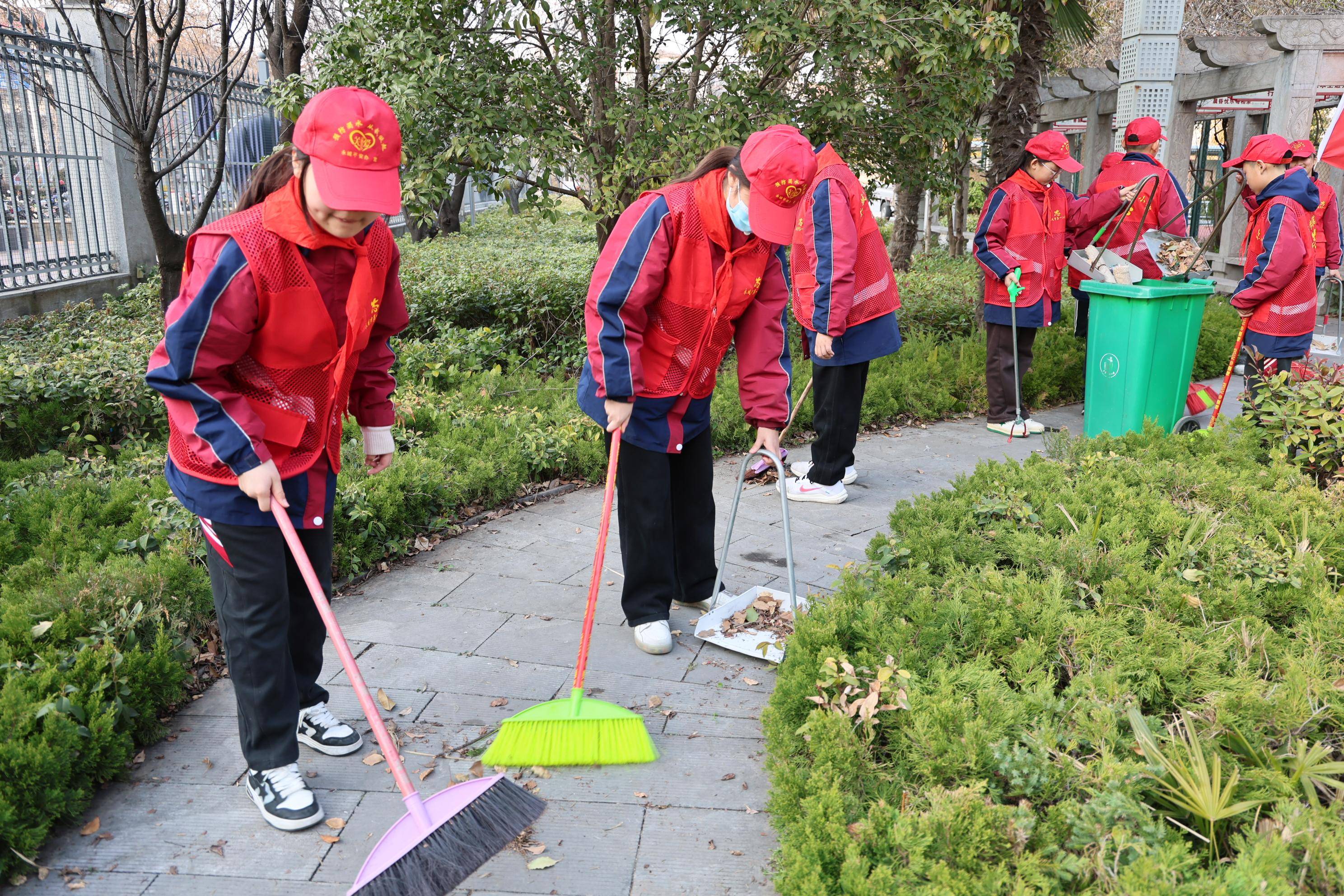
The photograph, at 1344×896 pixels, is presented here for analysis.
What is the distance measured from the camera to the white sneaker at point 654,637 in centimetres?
363

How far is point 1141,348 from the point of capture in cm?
606

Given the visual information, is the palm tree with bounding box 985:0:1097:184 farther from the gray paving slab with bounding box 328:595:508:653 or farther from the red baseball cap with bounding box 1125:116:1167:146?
the gray paving slab with bounding box 328:595:508:653

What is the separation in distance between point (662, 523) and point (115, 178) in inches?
298

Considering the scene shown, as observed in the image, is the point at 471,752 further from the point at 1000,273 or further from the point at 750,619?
the point at 1000,273

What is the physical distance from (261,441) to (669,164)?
191 inches

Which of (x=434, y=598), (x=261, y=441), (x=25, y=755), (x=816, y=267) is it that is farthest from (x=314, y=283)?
(x=816, y=267)

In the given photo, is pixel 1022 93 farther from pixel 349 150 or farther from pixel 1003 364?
pixel 349 150

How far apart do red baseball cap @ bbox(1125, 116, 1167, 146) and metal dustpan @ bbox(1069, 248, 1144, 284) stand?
47.4 inches

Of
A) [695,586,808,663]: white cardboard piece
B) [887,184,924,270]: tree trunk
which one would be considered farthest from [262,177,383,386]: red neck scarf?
[887,184,924,270]: tree trunk

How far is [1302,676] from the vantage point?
8.32ft

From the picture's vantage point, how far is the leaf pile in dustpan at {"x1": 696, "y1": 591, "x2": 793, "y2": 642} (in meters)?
3.72

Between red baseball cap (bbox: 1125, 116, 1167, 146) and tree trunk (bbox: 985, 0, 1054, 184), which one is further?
tree trunk (bbox: 985, 0, 1054, 184)

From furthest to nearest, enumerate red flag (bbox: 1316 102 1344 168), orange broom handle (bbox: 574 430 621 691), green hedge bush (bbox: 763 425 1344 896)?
red flag (bbox: 1316 102 1344 168)
orange broom handle (bbox: 574 430 621 691)
green hedge bush (bbox: 763 425 1344 896)

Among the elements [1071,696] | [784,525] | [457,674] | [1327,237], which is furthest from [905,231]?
[1071,696]
